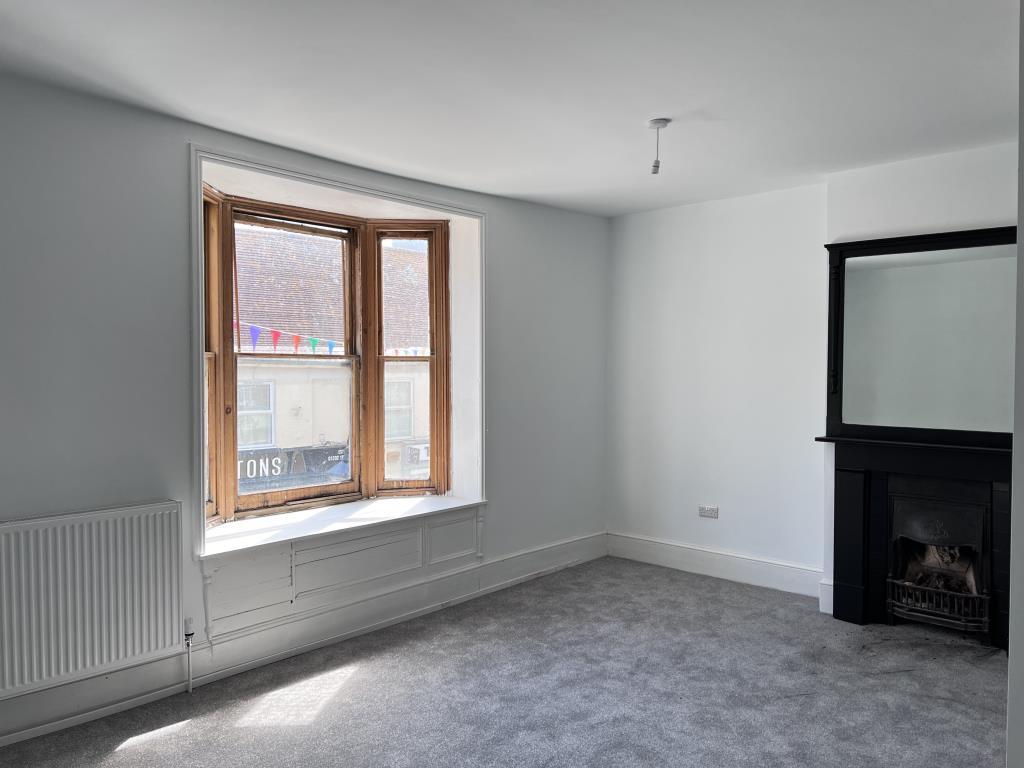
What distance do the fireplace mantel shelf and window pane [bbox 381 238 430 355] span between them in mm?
2691

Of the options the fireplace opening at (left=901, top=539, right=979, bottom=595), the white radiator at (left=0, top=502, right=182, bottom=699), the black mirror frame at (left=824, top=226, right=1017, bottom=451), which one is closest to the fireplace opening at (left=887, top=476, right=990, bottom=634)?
the fireplace opening at (left=901, top=539, right=979, bottom=595)

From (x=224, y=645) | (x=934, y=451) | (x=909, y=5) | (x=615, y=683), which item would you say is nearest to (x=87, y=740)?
(x=224, y=645)

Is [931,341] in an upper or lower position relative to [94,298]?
lower

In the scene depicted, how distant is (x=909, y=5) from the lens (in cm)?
226

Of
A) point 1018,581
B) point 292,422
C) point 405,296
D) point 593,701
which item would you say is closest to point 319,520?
A: point 292,422

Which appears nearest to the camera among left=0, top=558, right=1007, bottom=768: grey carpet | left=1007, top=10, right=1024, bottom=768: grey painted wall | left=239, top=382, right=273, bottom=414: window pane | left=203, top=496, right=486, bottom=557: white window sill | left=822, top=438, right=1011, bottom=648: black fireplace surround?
left=1007, top=10, right=1024, bottom=768: grey painted wall

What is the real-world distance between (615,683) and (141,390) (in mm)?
2586

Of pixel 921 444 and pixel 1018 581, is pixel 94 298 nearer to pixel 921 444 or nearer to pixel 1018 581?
pixel 1018 581

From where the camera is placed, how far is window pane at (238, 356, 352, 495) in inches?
167

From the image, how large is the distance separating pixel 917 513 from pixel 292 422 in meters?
3.76

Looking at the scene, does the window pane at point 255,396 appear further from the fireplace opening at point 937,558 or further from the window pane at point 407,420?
the fireplace opening at point 937,558

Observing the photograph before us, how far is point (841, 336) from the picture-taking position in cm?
430

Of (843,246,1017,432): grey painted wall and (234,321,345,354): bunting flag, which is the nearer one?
(843,246,1017,432): grey painted wall

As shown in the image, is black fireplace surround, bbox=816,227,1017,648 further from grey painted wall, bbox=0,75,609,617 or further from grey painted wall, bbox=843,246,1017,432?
grey painted wall, bbox=0,75,609,617
